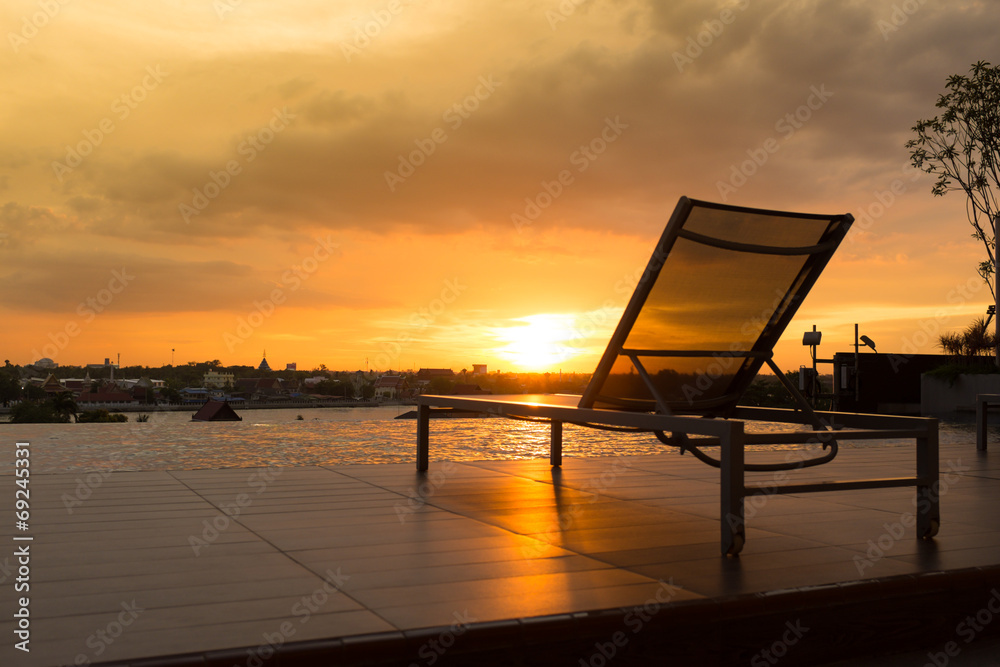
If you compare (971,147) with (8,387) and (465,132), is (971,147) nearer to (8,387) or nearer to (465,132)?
(465,132)

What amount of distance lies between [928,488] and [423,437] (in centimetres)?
272

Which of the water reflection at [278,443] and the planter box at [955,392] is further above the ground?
the planter box at [955,392]

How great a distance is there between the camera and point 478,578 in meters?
1.94

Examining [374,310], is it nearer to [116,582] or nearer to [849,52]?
[849,52]

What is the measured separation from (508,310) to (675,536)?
23.1 feet

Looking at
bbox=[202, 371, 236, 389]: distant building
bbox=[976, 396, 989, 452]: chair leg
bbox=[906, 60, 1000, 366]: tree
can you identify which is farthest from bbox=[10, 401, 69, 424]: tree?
bbox=[976, 396, 989, 452]: chair leg

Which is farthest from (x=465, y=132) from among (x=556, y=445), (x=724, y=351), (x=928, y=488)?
(x=928, y=488)

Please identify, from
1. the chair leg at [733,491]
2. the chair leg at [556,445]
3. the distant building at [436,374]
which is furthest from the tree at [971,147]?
Answer: the chair leg at [733,491]

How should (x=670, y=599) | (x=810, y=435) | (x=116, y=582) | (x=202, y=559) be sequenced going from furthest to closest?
1. (x=810, y=435)
2. (x=202, y=559)
3. (x=116, y=582)
4. (x=670, y=599)

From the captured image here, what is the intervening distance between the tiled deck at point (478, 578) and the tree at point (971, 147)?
1324 cm

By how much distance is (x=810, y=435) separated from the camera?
2.47 m

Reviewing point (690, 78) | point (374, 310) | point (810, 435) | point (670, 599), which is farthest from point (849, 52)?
point (374, 310)

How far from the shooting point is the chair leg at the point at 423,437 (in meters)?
4.30

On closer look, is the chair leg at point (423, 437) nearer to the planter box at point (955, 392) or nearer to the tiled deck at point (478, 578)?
the tiled deck at point (478, 578)
